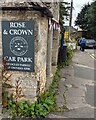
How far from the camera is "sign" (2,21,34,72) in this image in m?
6.06

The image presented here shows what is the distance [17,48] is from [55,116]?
1.97 m

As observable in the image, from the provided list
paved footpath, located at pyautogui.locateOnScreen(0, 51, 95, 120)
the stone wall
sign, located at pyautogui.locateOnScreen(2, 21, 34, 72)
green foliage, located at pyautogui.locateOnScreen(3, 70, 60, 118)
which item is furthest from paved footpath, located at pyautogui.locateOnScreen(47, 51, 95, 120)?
sign, located at pyautogui.locateOnScreen(2, 21, 34, 72)

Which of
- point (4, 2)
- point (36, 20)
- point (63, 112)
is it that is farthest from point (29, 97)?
point (4, 2)

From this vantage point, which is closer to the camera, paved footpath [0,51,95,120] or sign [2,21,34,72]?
sign [2,21,34,72]

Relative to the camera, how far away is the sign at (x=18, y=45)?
239 inches

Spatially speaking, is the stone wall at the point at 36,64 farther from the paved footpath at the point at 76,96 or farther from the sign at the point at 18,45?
the paved footpath at the point at 76,96

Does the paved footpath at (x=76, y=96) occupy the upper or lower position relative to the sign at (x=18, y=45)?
lower

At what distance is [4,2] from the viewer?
602 centimetres

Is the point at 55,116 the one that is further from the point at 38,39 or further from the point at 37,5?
the point at 37,5

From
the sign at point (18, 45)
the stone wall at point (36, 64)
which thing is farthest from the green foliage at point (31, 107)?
the sign at point (18, 45)

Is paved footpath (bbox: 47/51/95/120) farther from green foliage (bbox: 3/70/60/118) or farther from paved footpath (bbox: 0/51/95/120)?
green foliage (bbox: 3/70/60/118)

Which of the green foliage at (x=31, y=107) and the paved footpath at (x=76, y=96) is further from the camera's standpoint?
the paved footpath at (x=76, y=96)

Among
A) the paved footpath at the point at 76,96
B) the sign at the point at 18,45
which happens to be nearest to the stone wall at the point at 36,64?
the sign at the point at 18,45

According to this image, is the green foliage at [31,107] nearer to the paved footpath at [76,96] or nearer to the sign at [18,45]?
the paved footpath at [76,96]
